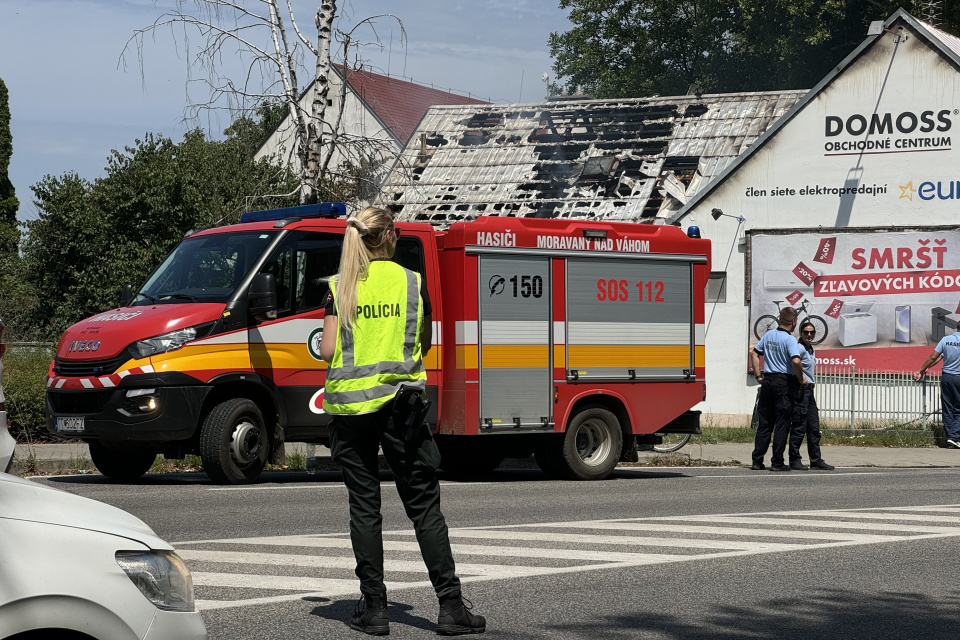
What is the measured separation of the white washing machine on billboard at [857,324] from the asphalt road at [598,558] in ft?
43.4

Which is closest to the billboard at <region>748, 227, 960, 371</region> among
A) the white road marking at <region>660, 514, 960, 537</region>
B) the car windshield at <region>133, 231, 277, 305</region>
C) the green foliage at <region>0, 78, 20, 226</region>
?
the car windshield at <region>133, 231, 277, 305</region>

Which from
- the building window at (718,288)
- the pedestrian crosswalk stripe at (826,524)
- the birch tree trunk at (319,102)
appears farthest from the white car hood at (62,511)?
the building window at (718,288)

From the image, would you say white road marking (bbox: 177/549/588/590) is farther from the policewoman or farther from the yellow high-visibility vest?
the yellow high-visibility vest

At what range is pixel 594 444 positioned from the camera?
14406 mm

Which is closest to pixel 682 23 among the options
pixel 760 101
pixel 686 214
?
pixel 760 101

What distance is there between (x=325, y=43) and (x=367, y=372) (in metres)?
13.7

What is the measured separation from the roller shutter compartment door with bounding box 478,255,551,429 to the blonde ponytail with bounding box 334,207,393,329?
7227mm

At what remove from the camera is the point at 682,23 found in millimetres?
53406

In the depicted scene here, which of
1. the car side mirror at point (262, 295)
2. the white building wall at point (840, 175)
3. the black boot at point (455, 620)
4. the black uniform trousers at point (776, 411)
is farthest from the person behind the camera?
the white building wall at point (840, 175)

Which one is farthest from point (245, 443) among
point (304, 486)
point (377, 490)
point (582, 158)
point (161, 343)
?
point (582, 158)

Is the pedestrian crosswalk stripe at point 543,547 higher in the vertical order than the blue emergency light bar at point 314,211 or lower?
lower

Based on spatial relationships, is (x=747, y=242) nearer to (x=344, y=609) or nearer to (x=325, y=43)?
(x=325, y=43)

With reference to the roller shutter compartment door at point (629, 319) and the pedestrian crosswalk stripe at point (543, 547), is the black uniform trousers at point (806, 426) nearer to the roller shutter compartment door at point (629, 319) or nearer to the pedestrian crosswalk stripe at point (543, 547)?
the roller shutter compartment door at point (629, 319)

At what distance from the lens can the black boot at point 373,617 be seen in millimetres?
5859
